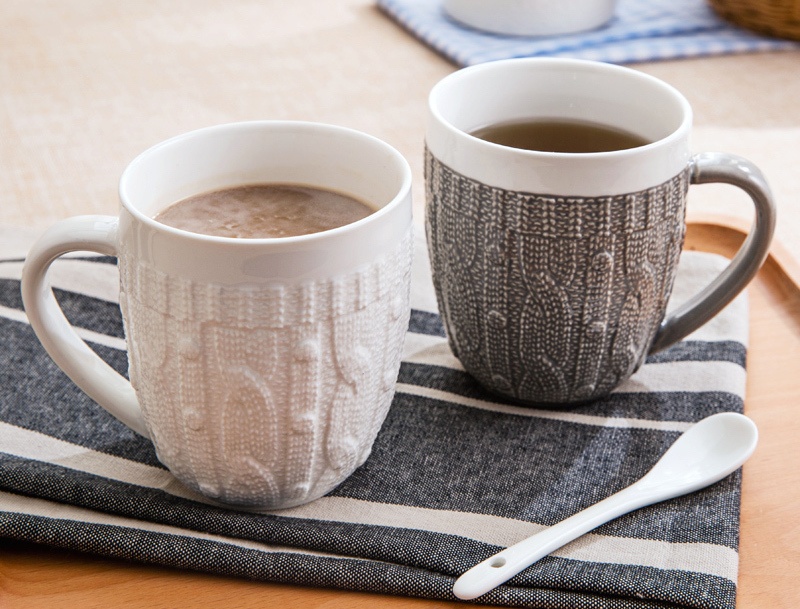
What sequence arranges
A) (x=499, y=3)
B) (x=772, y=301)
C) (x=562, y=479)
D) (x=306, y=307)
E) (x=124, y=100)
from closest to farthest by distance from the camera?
(x=306, y=307) → (x=562, y=479) → (x=772, y=301) → (x=124, y=100) → (x=499, y=3)

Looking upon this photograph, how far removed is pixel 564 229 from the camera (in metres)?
0.50

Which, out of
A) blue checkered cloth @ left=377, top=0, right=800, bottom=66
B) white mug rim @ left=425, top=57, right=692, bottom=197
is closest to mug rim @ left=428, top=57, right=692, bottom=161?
white mug rim @ left=425, top=57, right=692, bottom=197

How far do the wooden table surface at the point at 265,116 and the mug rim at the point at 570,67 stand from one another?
0.19 meters

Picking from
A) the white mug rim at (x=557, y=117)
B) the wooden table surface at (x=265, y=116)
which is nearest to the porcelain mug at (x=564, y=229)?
the white mug rim at (x=557, y=117)

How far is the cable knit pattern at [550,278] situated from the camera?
50 cm

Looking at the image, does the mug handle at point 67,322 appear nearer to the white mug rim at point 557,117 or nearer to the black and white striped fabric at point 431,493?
the black and white striped fabric at point 431,493

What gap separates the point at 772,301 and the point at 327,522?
0.39 metres

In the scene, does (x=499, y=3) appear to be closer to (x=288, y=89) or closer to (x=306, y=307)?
(x=288, y=89)

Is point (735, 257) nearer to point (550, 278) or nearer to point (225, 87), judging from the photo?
point (550, 278)

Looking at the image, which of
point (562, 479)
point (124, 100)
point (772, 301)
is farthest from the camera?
point (124, 100)

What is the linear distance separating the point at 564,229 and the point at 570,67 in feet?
0.47

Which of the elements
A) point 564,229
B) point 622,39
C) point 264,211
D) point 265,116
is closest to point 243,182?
point 264,211

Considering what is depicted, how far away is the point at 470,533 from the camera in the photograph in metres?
0.48

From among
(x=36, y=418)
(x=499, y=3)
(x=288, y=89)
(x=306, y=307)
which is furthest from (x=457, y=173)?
(x=499, y=3)
